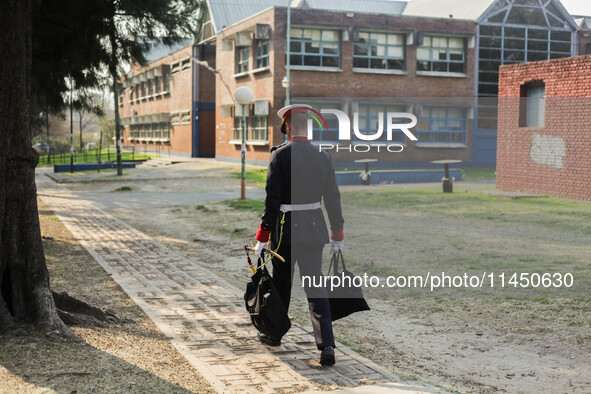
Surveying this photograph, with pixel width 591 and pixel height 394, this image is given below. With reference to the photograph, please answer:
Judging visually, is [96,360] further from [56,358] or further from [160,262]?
[160,262]

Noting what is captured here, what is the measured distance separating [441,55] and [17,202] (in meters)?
33.4

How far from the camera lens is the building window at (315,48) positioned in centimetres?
3309

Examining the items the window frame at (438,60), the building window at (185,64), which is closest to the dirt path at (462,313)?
the window frame at (438,60)

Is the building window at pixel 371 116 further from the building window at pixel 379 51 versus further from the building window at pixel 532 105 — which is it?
the building window at pixel 532 105

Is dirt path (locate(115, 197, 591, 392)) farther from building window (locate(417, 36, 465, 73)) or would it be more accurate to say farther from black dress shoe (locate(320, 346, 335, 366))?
building window (locate(417, 36, 465, 73))

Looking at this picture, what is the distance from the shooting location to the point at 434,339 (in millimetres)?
5996

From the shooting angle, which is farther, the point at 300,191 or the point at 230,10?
the point at 230,10

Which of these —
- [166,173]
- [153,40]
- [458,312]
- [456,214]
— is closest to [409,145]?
[166,173]

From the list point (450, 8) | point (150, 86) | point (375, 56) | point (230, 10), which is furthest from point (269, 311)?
point (150, 86)

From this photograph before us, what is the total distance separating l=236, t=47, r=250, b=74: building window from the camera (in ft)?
120

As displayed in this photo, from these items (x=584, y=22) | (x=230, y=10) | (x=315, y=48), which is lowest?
(x=315, y=48)

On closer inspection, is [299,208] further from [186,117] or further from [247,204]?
[186,117]

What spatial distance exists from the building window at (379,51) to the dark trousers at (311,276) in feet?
98.8

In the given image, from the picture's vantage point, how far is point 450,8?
40125 mm
